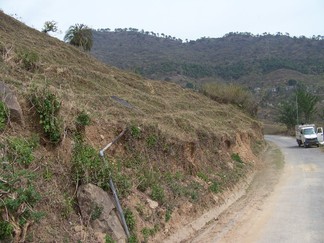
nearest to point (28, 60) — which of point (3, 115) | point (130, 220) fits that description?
point (3, 115)

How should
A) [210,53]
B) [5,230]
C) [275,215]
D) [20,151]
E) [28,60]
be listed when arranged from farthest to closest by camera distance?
[210,53] < [28,60] < [275,215] < [20,151] < [5,230]

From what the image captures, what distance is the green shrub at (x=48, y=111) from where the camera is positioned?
30.7 feet

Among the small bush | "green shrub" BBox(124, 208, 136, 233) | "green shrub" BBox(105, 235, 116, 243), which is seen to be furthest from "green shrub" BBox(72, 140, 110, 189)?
the small bush

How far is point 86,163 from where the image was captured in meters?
9.43

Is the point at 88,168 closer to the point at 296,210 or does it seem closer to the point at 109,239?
the point at 109,239

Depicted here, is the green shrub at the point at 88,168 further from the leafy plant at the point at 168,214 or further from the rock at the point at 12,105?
the leafy plant at the point at 168,214

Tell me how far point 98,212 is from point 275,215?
6.73 metres

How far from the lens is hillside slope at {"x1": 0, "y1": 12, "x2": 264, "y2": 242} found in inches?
297

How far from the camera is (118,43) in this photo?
133m

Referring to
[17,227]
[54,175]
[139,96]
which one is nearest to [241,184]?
[139,96]

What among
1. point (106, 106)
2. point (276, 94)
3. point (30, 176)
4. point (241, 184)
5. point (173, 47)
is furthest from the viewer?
point (173, 47)

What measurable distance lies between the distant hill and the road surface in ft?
224

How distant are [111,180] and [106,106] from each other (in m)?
5.21

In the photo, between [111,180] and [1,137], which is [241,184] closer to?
[111,180]
